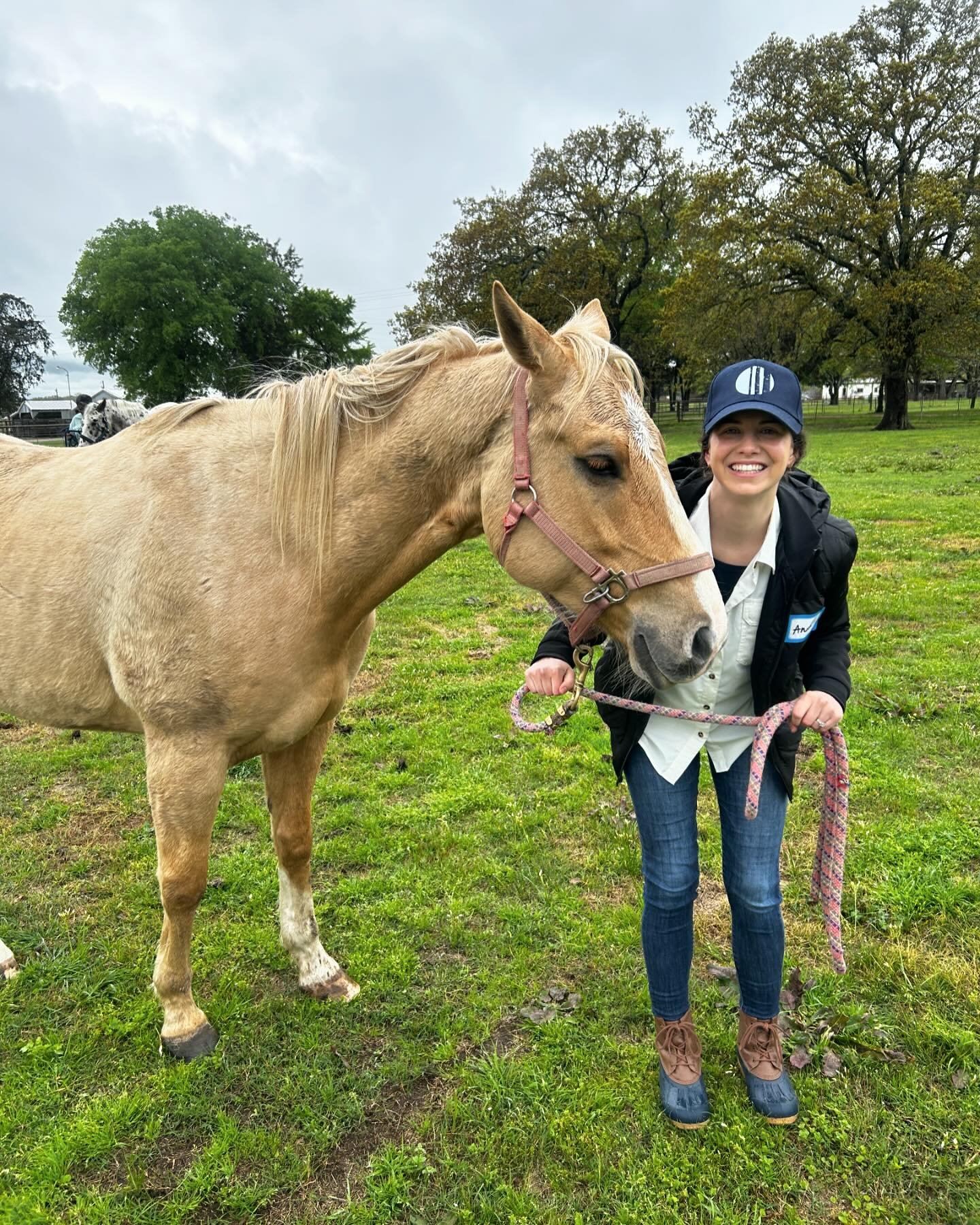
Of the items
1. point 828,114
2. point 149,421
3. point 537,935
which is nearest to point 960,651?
point 537,935

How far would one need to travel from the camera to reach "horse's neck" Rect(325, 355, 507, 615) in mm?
2215

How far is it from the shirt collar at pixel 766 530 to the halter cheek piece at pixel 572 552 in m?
0.24

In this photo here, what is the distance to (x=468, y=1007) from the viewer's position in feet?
9.55

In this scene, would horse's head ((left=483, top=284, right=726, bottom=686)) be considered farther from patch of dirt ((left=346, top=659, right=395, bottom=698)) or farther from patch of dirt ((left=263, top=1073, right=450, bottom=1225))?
patch of dirt ((left=346, top=659, right=395, bottom=698))

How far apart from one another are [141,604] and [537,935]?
234cm

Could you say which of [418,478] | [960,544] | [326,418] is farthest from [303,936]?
[960,544]

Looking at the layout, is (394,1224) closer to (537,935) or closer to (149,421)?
(537,935)

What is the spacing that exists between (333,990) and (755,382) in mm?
2950

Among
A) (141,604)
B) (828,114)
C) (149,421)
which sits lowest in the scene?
(141,604)

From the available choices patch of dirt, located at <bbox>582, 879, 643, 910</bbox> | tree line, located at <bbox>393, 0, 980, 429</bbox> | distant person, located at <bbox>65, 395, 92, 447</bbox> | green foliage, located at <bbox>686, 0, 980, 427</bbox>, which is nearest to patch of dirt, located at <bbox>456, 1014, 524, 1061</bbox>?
patch of dirt, located at <bbox>582, 879, 643, 910</bbox>

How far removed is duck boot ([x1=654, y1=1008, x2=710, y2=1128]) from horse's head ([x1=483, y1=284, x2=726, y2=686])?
140 cm

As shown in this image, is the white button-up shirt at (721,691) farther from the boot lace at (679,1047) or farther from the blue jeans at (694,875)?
the boot lace at (679,1047)

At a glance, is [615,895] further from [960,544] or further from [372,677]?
[960,544]

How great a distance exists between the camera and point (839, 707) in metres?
2.03
